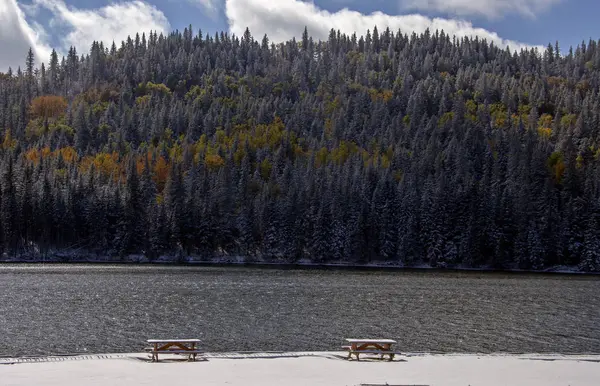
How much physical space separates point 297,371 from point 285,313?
29228mm

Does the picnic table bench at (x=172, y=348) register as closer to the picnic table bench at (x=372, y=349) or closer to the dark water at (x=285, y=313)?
the picnic table bench at (x=372, y=349)

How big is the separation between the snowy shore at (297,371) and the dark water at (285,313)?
999 centimetres

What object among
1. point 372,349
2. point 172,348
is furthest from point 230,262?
point 172,348

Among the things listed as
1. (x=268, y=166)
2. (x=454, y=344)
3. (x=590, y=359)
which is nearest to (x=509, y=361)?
(x=590, y=359)

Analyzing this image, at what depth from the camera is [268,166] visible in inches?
7785

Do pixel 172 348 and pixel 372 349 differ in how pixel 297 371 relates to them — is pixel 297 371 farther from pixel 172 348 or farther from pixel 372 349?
pixel 172 348

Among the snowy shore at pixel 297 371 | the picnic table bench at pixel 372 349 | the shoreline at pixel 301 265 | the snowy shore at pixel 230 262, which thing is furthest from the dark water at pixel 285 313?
the snowy shore at pixel 230 262

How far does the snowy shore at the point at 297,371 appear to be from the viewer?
24.7 m

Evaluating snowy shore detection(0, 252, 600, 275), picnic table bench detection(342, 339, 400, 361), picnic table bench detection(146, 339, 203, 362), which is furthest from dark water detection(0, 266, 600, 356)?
snowy shore detection(0, 252, 600, 275)

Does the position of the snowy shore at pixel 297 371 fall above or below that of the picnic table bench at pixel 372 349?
below

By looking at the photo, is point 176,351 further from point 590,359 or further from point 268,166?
point 268,166

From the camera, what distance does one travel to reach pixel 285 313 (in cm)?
5631

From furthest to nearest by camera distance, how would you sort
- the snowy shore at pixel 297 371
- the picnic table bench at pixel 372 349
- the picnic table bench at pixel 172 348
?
the picnic table bench at pixel 372 349
the picnic table bench at pixel 172 348
the snowy shore at pixel 297 371

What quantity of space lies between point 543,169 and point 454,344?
135m
